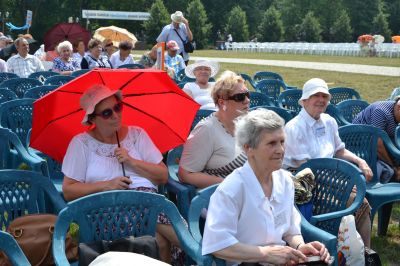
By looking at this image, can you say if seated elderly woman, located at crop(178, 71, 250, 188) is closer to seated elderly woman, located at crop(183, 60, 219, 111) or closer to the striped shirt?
the striped shirt

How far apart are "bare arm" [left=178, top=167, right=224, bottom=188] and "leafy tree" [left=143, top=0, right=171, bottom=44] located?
46705 mm

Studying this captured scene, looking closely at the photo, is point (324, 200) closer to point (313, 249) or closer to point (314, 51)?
point (313, 249)

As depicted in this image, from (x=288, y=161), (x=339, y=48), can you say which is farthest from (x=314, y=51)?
(x=288, y=161)

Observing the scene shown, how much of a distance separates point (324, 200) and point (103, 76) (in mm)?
1765

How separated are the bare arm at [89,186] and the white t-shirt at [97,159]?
0.19 ft

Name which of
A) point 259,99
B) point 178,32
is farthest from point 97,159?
point 178,32

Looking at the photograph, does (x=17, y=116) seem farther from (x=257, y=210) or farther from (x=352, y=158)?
(x=257, y=210)

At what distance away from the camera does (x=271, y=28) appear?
196 feet

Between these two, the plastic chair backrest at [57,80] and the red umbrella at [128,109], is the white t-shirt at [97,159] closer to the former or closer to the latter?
the red umbrella at [128,109]

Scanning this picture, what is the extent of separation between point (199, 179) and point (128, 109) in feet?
2.37

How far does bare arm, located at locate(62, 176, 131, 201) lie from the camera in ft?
11.5

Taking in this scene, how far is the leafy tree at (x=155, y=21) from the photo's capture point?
49.7 m

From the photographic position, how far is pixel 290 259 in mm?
2785

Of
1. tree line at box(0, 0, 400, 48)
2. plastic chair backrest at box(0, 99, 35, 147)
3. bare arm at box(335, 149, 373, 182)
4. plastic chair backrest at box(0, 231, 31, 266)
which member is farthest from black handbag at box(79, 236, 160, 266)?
tree line at box(0, 0, 400, 48)
